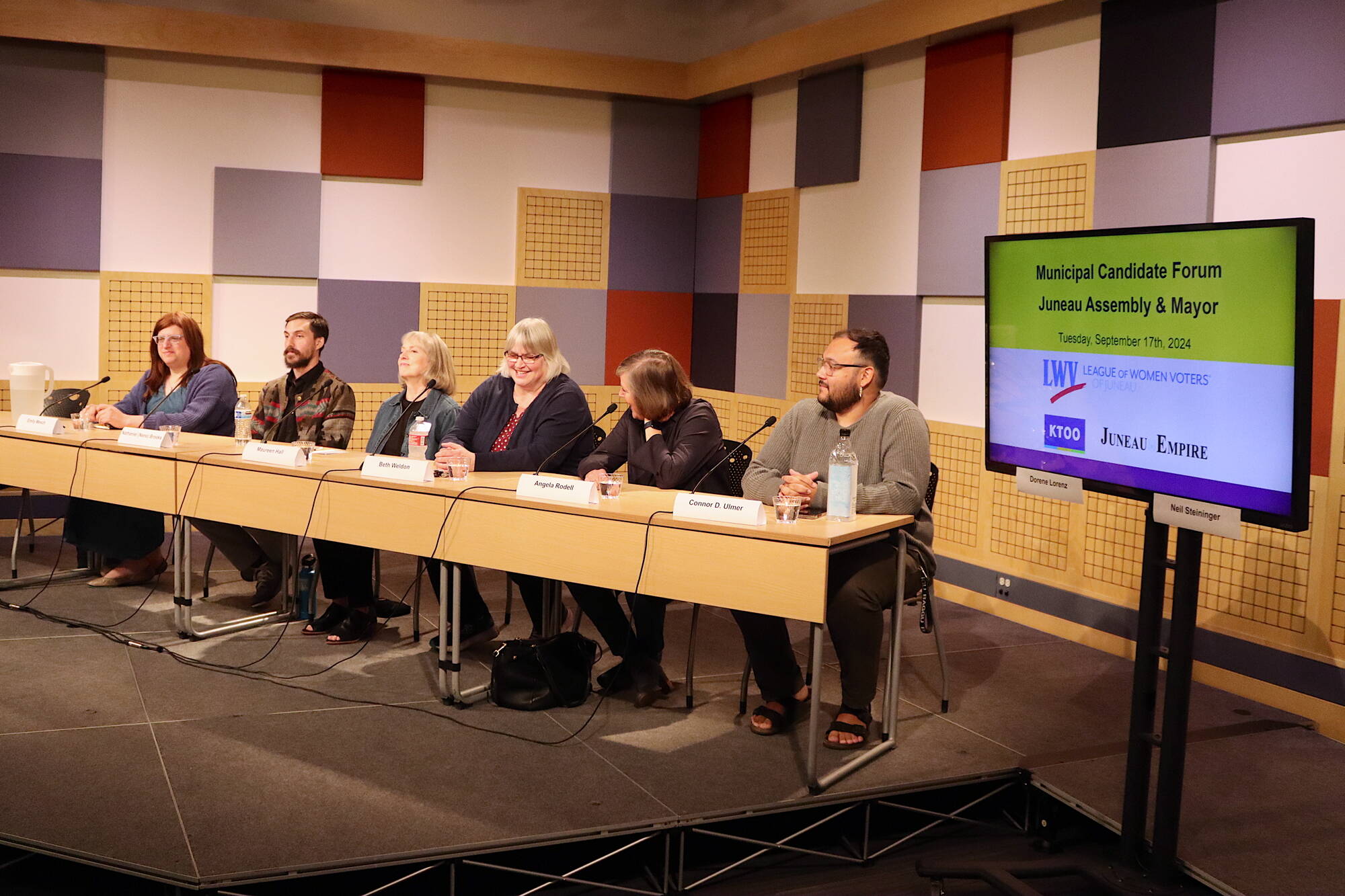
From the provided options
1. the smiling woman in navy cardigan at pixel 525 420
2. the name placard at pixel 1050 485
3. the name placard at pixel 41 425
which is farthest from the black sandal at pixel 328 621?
the name placard at pixel 1050 485

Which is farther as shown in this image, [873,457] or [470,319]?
[470,319]

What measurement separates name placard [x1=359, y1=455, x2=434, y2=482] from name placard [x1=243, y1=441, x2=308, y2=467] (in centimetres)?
30

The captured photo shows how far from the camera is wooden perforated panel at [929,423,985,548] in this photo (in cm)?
514

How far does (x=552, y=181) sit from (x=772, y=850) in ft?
15.4

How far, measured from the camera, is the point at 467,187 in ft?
21.6

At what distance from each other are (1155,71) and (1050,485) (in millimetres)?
2280

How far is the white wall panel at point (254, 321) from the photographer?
6.23 meters

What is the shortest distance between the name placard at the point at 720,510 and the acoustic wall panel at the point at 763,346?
310 cm

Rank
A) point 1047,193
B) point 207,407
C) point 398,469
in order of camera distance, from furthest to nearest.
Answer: point 207,407, point 1047,193, point 398,469

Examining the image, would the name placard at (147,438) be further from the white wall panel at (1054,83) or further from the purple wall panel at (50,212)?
the white wall panel at (1054,83)

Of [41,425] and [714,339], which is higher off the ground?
[714,339]

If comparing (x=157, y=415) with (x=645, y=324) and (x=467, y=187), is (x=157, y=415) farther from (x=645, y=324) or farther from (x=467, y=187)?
(x=645, y=324)

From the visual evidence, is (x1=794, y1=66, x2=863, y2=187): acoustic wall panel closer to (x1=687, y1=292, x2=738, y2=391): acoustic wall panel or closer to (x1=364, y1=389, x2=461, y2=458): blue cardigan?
(x1=687, y1=292, x2=738, y2=391): acoustic wall panel

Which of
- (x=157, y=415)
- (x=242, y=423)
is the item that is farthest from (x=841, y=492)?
(x=157, y=415)
